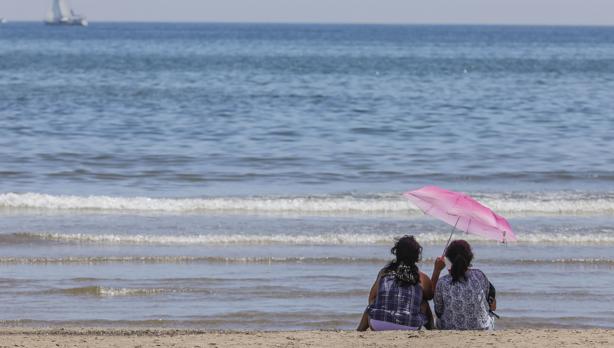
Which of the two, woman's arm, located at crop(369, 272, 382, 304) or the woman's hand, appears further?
the woman's hand

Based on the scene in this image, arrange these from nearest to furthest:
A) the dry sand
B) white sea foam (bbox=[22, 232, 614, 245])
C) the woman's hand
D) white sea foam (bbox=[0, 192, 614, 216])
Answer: the dry sand
the woman's hand
white sea foam (bbox=[22, 232, 614, 245])
white sea foam (bbox=[0, 192, 614, 216])

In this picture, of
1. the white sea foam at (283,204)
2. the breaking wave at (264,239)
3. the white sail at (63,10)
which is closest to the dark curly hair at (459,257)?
the breaking wave at (264,239)

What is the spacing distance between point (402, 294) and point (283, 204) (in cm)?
768

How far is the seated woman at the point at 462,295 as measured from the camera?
289 inches

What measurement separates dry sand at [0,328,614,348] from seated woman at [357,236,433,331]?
0.48 feet

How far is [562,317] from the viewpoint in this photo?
357 inches

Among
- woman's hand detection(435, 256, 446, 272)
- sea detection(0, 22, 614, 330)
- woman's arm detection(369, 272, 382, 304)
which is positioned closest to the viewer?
woman's arm detection(369, 272, 382, 304)

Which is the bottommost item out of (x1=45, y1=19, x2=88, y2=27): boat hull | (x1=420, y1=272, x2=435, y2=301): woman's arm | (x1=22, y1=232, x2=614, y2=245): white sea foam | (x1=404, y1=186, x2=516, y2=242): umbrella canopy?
(x1=22, y1=232, x2=614, y2=245): white sea foam

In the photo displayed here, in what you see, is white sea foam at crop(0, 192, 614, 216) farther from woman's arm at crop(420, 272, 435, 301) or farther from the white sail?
the white sail

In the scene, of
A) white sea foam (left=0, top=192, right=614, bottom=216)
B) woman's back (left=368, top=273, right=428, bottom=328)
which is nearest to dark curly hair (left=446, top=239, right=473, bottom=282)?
woman's back (left=368, top=273, right=428, bottom=328)

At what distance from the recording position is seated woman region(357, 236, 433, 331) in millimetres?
7281

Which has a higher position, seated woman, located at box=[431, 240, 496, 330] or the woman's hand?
the woman's hand

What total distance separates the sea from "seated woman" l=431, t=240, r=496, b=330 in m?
1.47

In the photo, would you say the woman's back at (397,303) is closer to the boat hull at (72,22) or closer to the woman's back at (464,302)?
the woman's back at (464,302)
